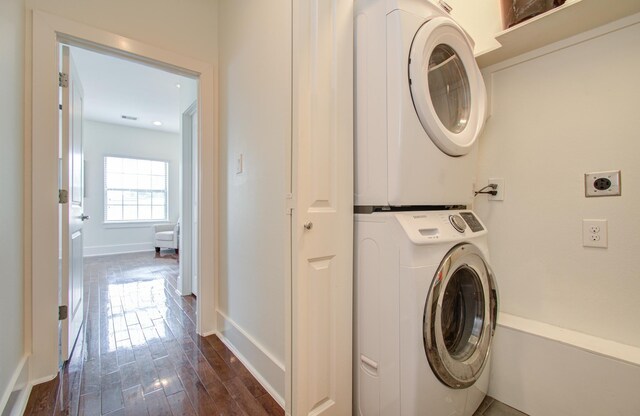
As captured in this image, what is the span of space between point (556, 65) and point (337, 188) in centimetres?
127

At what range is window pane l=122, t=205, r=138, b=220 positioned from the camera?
5.63 metres

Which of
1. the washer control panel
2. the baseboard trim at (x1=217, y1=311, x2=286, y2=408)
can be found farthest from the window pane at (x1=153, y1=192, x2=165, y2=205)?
the washer control panel

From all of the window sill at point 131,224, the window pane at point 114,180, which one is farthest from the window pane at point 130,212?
the window pane at point 114,180

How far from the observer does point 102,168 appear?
5.29m

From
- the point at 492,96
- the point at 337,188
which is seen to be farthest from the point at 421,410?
the point at 492,96

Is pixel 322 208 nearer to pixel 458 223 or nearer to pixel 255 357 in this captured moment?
pixel 458 223

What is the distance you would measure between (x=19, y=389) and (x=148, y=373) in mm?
525

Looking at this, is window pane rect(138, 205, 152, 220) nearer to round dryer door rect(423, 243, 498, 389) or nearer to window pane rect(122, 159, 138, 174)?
window pane rect(122, 159, 138, 174)

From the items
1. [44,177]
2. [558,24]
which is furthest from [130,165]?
[558,24]

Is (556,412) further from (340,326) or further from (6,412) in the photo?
(6,412)

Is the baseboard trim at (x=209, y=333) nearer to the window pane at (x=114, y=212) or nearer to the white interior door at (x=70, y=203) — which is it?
→ the white interior door at (x=70, y=203)

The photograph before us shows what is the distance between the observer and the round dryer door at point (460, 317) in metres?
0.95

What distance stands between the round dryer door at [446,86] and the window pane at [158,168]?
6.47 meters

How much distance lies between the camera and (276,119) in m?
1.34
